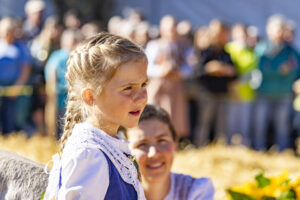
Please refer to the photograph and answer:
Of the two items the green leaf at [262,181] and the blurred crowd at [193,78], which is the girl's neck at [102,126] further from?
the blurred crowd at [193,78]

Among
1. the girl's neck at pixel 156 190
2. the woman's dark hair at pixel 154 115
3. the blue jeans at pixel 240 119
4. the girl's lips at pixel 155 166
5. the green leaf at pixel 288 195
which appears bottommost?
the girl's neck at pixel 156 190

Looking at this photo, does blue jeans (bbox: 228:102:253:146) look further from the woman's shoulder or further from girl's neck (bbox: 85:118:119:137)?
girl's neck (bbox: 85:118:119:137)

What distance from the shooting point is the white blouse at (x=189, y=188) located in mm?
2541

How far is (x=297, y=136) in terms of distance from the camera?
345 inches

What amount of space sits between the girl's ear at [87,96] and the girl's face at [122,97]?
21 millimetres

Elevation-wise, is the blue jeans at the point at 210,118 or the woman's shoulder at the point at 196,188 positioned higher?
the blue jeans at the point at 210,118

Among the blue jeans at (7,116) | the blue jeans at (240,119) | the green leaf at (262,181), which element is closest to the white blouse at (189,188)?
the green leaf at (262,181)

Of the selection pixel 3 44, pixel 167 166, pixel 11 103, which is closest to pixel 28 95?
pixel 11 103

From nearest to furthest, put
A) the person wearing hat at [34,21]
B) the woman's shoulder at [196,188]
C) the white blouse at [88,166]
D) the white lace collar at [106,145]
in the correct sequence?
the white blouse at [88,166], the white lace collar at [106,145], the woman's shoulder at [196,188], the person wearing hat at [34,21]

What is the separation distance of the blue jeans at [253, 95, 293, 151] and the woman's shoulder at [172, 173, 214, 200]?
5980 millimetres

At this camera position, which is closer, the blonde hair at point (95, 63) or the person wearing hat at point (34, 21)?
the blonde hair at point (95, 63)

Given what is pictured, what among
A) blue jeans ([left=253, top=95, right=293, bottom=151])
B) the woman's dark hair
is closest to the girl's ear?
the woman's dark hair

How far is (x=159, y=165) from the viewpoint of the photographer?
2594 millimetres

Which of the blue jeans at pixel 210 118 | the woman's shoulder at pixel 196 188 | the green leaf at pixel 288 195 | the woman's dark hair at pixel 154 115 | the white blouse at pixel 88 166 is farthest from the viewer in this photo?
the blue jeans at pixel 210 118
